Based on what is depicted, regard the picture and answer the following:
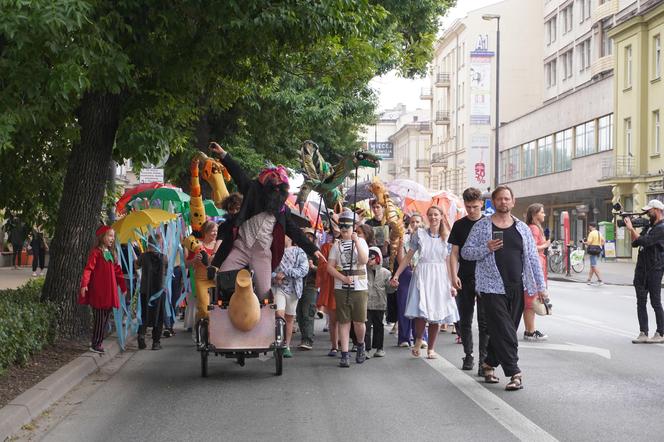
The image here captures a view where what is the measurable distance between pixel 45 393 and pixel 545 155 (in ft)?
167

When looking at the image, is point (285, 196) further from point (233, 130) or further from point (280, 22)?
point (233, 130)

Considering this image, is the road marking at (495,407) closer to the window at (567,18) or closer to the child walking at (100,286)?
the child walking at (100,286)

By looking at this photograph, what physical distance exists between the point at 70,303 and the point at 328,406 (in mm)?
5044

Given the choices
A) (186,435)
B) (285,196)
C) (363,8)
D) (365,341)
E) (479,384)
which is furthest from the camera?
(365,341)

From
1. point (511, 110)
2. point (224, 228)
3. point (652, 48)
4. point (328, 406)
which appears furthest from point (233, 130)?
point (511, 110)

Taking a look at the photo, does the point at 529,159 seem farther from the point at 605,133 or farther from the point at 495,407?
the point at 495,407

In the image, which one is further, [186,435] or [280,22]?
[280,22]

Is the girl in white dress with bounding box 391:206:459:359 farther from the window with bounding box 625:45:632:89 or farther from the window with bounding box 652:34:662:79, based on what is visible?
the window with bounding box 625:45:632:89

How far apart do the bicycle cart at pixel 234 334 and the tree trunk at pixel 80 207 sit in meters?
Result: 2.85

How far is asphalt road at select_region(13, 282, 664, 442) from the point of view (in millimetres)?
7227

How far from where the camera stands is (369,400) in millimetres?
8609

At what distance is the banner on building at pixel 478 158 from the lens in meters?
37.8

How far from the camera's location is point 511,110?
72.4m

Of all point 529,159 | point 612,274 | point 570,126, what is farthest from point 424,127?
point 612,274
